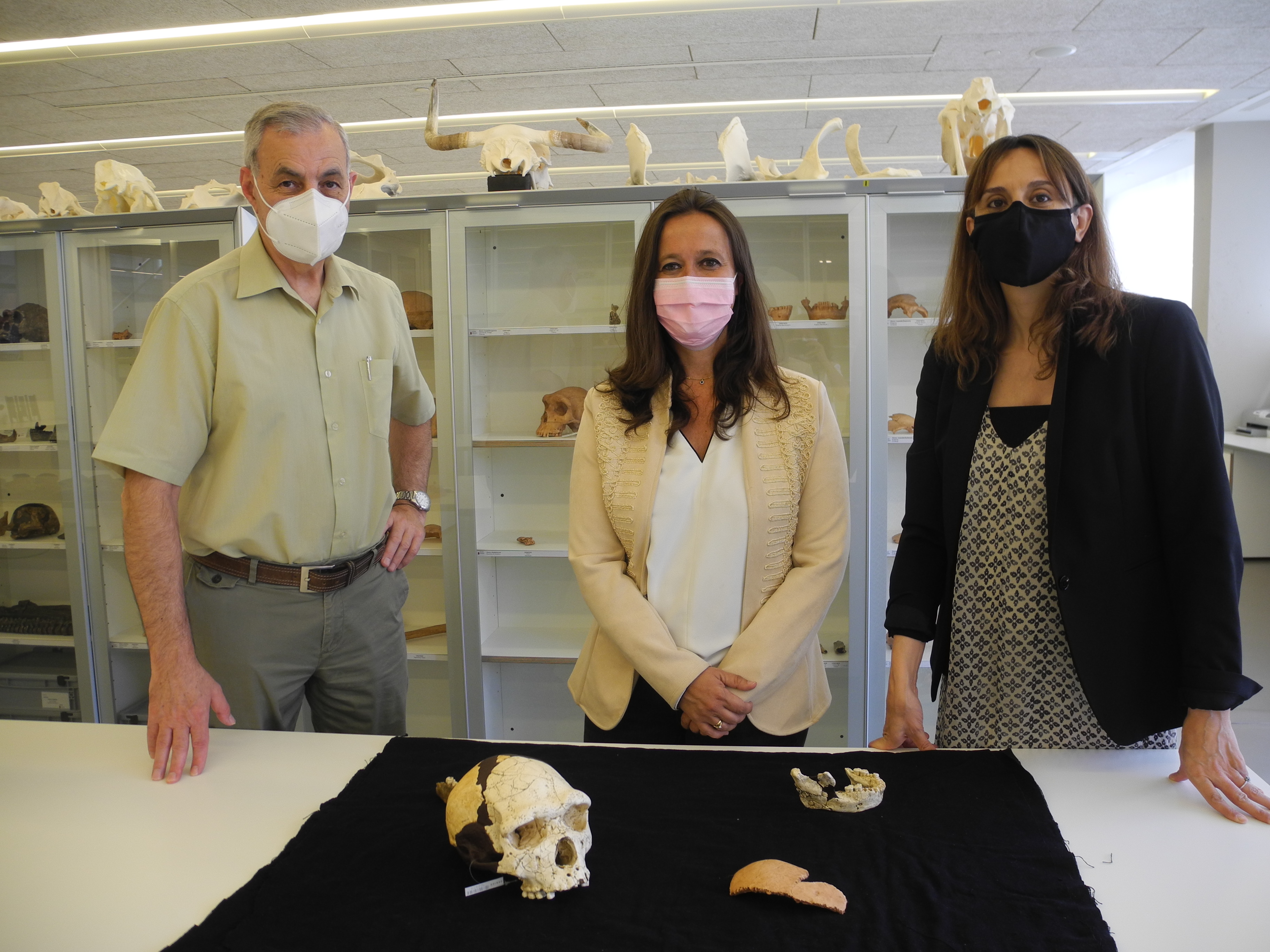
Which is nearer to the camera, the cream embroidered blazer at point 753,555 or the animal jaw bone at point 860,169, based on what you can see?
the cream embroidered blazer at point 753,555

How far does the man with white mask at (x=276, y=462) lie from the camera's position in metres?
1.69

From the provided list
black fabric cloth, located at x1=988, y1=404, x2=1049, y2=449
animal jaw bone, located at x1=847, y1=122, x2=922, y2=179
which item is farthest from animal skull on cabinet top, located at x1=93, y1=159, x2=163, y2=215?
black fabric cloth, located at x1=988, y1=404, x2=1049, y2=449

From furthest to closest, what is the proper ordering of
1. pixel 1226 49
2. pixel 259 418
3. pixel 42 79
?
pixel 42 79 → pixel 1226 49 → pixel 259 418

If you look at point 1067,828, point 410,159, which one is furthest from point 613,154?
point 1067,828

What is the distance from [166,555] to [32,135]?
24.1ft

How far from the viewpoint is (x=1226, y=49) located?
17.9ft

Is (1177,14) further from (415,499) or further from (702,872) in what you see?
(702,872)

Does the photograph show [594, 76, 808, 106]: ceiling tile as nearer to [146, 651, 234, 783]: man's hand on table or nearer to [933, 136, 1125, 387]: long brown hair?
[933, 136, 1125, 387]: long brown hair

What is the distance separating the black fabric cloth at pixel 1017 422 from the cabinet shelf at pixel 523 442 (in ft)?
6.83

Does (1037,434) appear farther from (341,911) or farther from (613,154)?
(613,154)

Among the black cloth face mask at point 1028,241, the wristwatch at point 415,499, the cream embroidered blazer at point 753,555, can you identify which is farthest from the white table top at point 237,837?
the black cloth face mask at point 1028,241

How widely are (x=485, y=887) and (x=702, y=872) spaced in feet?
0.89

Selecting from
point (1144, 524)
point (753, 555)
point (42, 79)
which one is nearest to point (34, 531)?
point (42, 79)

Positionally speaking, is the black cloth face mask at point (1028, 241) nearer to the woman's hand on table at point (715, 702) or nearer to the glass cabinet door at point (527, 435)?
the woman's hand on table at point (715, 702)
